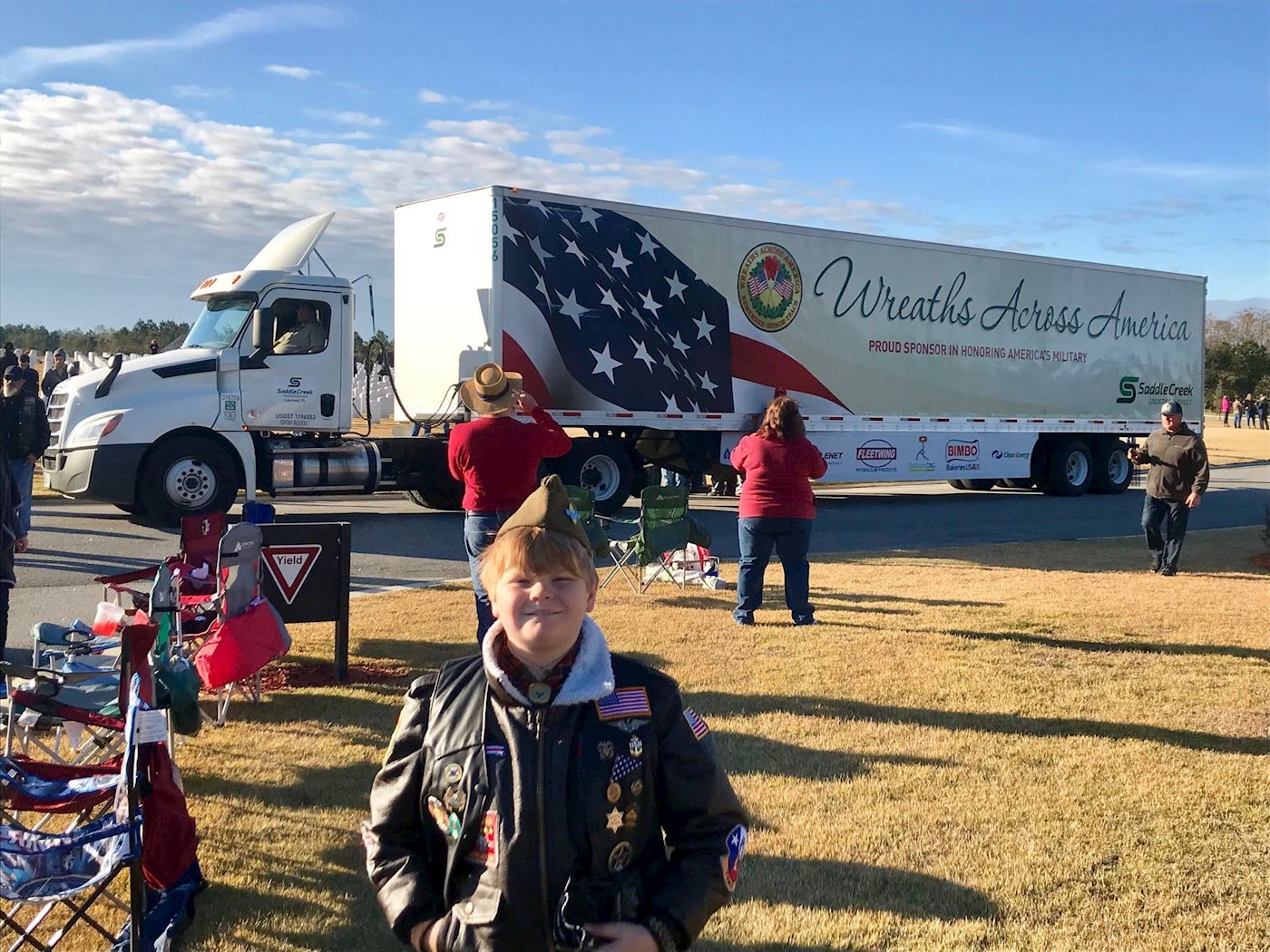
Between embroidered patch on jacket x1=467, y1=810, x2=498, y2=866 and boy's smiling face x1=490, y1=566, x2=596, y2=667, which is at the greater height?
boy's smiling face x1=490, y1=566, x2=596, y2=667

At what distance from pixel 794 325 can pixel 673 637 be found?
32.4ft

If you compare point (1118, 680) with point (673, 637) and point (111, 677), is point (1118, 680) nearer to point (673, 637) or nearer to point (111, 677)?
point (673, 637)

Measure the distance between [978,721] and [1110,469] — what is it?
17837 mm

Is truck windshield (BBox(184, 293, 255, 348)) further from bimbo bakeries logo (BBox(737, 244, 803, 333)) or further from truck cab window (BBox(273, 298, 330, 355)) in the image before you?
bimbo bakeries logo (BBox(737, 244, 803, 333))

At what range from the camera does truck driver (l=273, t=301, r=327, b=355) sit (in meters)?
14.7

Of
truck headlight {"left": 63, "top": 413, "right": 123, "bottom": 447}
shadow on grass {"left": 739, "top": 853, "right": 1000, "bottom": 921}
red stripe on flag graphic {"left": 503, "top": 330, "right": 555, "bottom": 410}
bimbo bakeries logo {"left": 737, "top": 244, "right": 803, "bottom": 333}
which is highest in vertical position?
bimbo bakeries logo {"left": 737, "top": 244, "right": 803, "bottom": 333}

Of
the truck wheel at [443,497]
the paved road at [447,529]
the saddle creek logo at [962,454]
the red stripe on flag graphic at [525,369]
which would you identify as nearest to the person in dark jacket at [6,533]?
the paved road at [447,529]

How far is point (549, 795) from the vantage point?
2.17 metres

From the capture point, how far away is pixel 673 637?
27.3 feet

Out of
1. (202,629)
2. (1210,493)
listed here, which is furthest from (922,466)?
(202,629)

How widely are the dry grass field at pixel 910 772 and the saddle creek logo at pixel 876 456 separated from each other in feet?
29.1

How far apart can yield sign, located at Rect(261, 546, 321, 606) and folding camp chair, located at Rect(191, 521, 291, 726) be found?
0.26 m

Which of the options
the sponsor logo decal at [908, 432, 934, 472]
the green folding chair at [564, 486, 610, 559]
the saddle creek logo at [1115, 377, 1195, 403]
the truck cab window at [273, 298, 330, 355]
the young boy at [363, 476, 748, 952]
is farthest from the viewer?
the saddle creek logo at [1115, 377, 1195, 403]

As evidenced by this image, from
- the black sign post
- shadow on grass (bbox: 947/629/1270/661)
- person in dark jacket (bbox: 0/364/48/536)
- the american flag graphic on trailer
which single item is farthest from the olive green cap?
the american flag graphic on trailer
